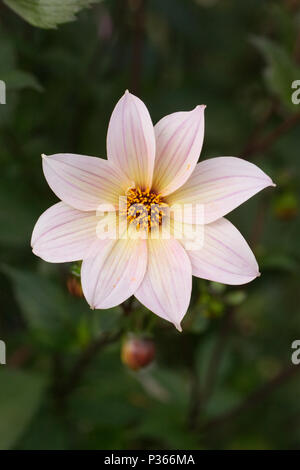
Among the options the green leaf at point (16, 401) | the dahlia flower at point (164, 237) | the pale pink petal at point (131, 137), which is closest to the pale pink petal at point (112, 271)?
the dahlia flower at point (164, 237)

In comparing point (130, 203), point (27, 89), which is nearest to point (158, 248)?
point (130, 203)

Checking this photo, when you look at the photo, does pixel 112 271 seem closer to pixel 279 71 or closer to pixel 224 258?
pixel 224 258

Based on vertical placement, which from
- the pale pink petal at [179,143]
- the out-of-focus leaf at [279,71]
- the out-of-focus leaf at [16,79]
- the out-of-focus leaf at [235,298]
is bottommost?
the out-of-focus leaf at [235,298]

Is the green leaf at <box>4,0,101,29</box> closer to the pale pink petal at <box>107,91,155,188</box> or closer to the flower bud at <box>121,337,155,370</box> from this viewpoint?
the pale pink petal at <box>107,91,155,188</box>

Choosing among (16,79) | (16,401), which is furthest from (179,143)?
(16,401)

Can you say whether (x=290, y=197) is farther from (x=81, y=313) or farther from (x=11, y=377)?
(x=11, y=377)

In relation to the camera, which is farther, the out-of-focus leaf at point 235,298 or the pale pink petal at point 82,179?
the out-of-focus leaf at point 235,298

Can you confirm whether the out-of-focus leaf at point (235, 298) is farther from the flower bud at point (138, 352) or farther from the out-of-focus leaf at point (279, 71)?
the out-of-focus leaf at point (279, 71)
